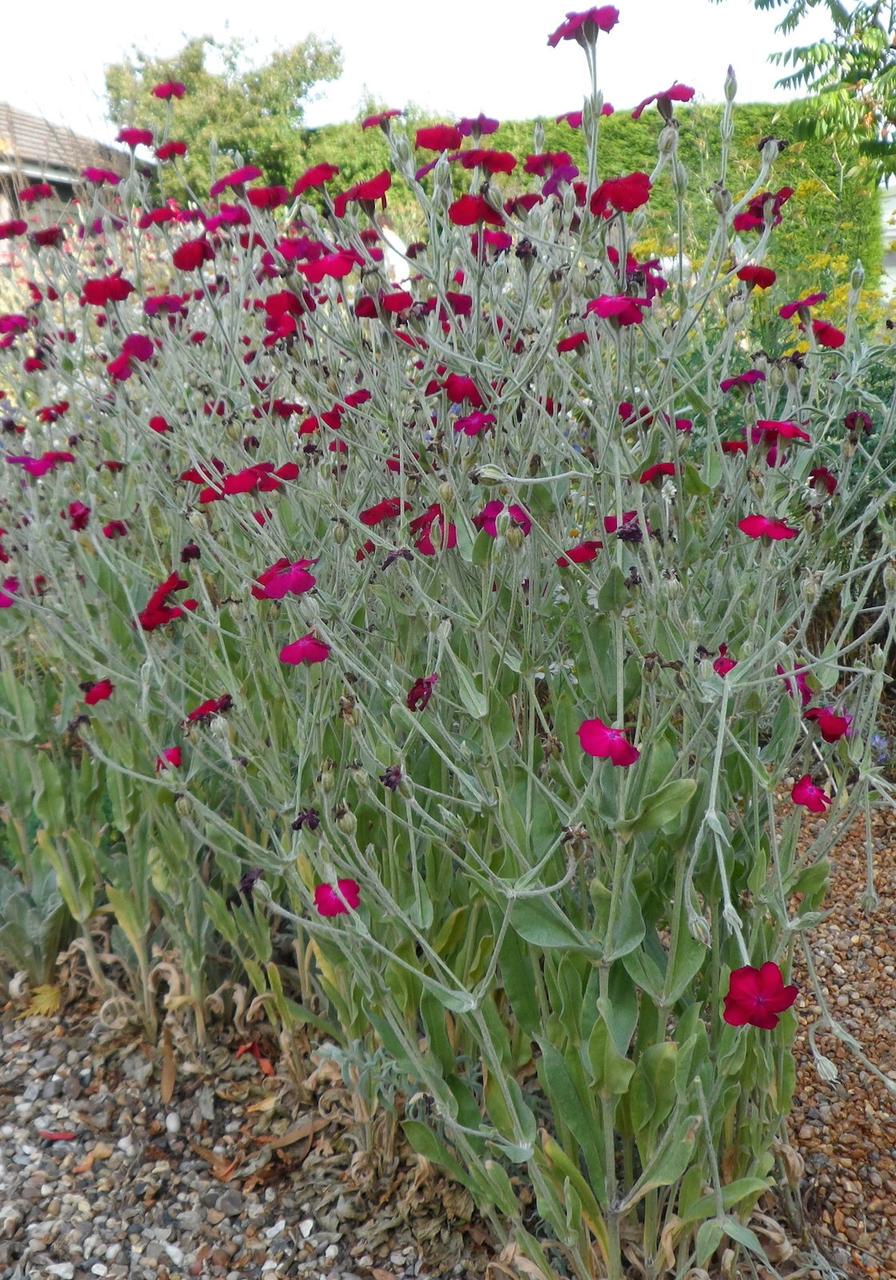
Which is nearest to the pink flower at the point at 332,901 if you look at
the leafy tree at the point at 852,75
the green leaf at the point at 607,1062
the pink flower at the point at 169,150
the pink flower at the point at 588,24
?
the green leaf at the point at 607,1062

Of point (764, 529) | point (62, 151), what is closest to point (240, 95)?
point (62, 151)

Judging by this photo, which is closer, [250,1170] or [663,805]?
[663,805]

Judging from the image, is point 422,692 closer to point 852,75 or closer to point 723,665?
point 723,665

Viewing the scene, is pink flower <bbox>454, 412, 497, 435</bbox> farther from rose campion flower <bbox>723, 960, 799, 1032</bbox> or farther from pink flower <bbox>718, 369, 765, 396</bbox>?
rose campion flower <bbox>723, 960, 799, 1032</bbox>

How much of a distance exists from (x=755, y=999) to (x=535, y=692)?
0.72 meters

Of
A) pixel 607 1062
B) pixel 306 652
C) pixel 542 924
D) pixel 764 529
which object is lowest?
pixel 607 1062

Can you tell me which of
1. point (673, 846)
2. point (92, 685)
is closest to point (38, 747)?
point (92, 685)

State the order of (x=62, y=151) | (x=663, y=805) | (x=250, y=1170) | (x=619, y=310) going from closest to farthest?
(x=619, y=310) → (x=663, y=805) → (x=250, y=1170) → (x=62, y=151)

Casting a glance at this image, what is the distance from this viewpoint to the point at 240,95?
2027cm

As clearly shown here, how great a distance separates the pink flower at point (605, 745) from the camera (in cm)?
135

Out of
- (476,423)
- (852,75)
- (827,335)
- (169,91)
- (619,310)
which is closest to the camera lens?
(619,310)

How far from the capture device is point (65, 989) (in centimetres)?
277

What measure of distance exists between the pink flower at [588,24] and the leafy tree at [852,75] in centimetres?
580

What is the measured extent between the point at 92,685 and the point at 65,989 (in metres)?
0.97
